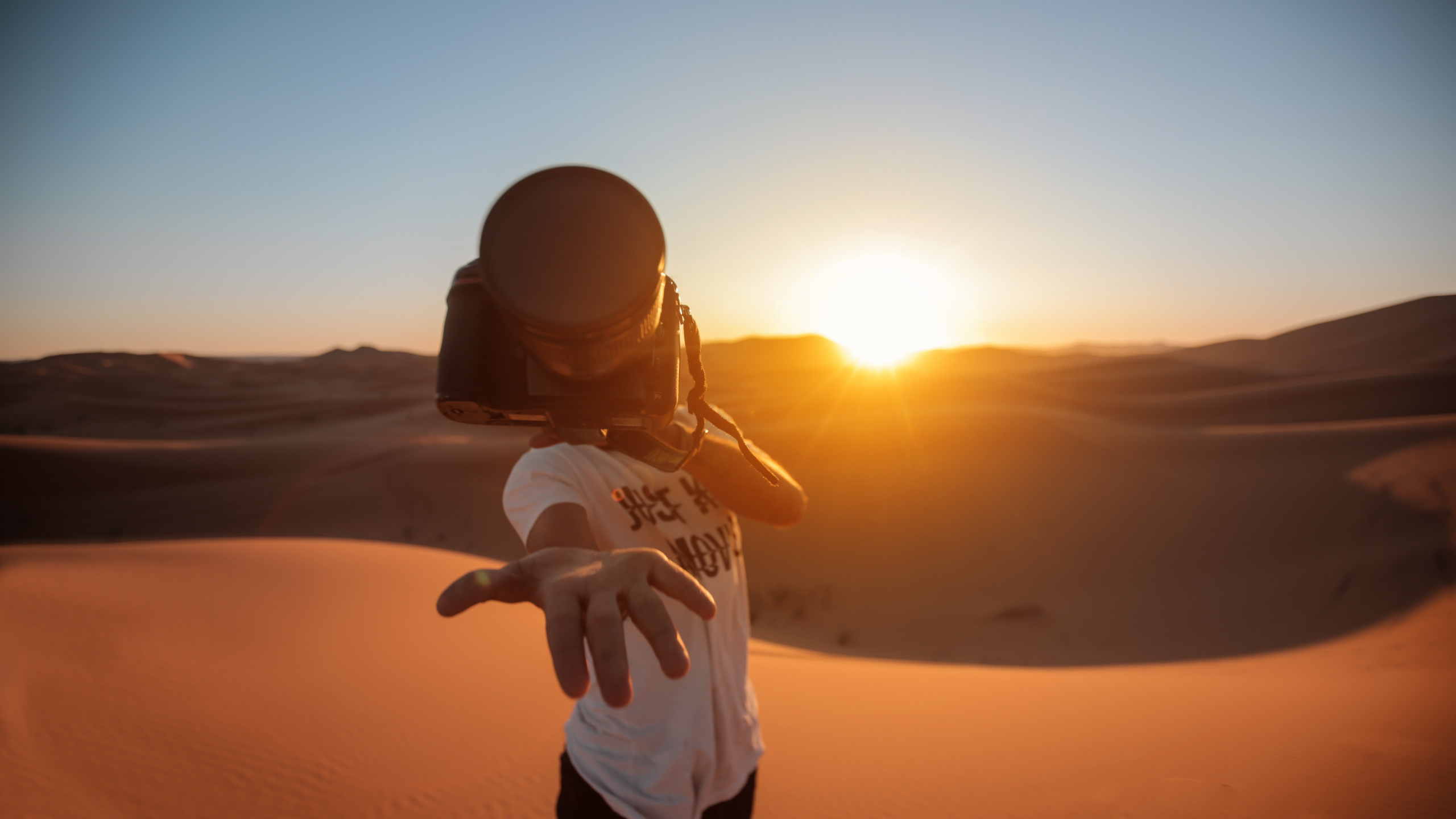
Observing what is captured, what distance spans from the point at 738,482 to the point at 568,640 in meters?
1.11

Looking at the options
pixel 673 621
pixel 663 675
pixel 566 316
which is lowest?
pixel 663 675

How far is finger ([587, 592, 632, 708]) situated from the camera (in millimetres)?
789

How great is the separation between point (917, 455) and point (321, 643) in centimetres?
1353

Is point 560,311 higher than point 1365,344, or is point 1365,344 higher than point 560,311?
point 1365,344

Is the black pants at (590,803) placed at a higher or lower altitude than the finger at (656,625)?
lower

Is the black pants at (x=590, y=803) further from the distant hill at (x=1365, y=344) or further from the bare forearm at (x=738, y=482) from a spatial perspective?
the distant hill at (x=1365, y=344)

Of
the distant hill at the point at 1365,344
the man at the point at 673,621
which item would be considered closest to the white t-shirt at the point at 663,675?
the man at the point at 673,621

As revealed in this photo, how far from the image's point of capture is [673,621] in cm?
145

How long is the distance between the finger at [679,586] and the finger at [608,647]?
0.09 metres

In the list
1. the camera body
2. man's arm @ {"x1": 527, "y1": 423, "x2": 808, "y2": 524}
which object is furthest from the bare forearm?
the camera body

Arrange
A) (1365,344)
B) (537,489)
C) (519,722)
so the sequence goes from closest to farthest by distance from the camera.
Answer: (537,489) < (519,722) < (1365,344)

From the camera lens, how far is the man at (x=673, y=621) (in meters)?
1.65

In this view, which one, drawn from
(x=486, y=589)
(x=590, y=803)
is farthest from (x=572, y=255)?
(x=590, y=803)

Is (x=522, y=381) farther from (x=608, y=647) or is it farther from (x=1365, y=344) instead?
(x=1365, y=344)
